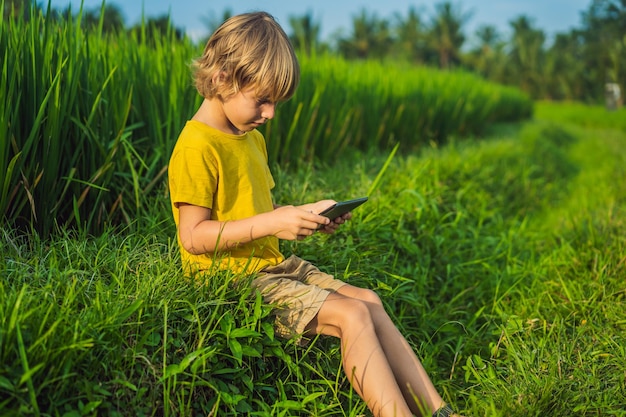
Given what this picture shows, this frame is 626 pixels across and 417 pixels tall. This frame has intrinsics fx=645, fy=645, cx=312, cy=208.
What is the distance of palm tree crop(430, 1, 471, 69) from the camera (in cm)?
4991

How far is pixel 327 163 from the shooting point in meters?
4.62

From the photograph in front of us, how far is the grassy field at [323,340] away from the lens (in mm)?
1630

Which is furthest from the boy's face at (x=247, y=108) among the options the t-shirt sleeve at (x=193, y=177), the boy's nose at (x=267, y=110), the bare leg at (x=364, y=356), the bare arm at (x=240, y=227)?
the bare leg at (x=364, y=356)

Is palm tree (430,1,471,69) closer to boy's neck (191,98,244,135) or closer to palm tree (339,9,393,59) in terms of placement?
A: palm tree (339,9,393,59)

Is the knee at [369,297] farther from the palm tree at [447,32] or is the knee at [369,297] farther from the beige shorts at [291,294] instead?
the palm tree at [447,32]

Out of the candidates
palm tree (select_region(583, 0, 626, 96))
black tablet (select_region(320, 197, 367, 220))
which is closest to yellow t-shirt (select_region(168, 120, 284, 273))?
black tablet (select_region(320, 197, 367, 220))

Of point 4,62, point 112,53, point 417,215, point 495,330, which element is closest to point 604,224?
point 417,215

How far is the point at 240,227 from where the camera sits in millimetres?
1911

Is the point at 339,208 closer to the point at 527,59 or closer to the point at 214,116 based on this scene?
the point at 214,116

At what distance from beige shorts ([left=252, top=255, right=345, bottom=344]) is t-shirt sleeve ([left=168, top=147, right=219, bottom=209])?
304mm

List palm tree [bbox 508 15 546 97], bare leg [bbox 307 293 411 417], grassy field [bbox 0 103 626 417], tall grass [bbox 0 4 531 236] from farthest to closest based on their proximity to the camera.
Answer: palm tree [bbox 508 15 546 97] → tall grass [bbox 0 4 531 236] → bare leg [bbox 307 293 411 417] → grassy field [bbox 0 103 626 417]

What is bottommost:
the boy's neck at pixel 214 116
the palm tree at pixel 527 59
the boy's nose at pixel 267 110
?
the boy's neck at pixel 214 116

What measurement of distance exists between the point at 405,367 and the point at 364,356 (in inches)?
6.4

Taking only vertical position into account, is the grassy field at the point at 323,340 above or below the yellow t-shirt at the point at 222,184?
below
